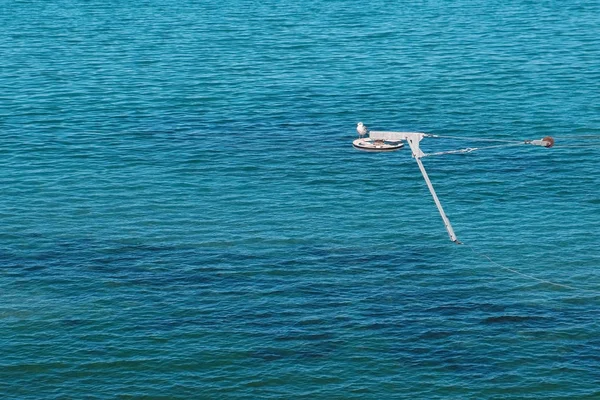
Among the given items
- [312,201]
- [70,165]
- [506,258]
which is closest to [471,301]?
[506,258]

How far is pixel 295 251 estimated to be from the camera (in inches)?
5359

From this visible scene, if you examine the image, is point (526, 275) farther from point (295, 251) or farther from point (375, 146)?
point (375, 146)

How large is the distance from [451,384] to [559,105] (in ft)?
289

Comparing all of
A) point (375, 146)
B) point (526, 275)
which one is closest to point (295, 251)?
point (375, 146)

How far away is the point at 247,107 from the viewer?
190750 mm

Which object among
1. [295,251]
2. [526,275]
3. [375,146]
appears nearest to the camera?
[526,275]

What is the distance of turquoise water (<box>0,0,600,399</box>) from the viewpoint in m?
111

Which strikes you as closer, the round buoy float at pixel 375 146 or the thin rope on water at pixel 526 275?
the thin rope on water at pixel 526 275

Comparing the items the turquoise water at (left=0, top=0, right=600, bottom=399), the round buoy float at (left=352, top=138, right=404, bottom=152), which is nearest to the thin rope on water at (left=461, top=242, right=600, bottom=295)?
the turquoise water at (left=0, top=0, right=600, bottom=399)

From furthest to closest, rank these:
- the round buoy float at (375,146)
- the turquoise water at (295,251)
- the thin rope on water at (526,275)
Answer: the round buoy float at (375,146), the thin rope on water at (526,275), the turquoise water at (295,251)

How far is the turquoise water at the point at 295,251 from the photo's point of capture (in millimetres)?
111062

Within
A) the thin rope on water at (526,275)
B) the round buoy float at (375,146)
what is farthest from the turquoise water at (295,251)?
the round buoy float at (375,146)

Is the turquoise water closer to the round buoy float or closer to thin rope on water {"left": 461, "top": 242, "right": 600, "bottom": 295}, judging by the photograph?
thin rope on water {"left": 461, "top": 242, "right": 600, "bottom": 295}

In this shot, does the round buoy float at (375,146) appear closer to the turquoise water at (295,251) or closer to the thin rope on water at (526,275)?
the turquoise water at (295,251)
